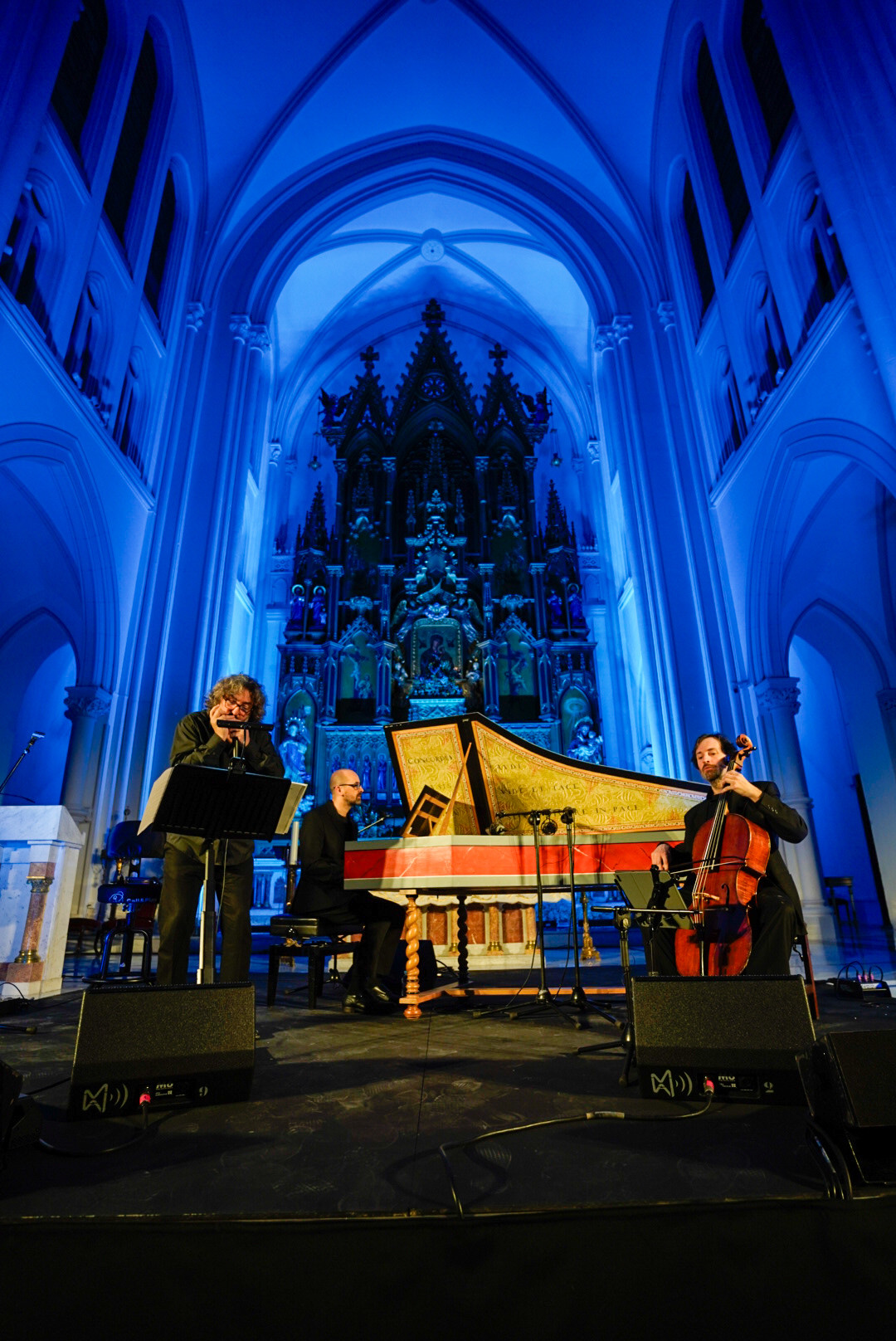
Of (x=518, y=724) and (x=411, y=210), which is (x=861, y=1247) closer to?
(x=518, y=724)

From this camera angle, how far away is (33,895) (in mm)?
4199

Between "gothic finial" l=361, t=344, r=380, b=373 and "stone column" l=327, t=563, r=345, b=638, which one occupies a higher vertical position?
"gothic finial" l=361, t=344, r=380, b=373

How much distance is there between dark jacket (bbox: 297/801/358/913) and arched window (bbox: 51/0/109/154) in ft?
29.3

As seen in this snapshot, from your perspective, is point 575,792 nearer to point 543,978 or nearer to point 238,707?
point 543,978

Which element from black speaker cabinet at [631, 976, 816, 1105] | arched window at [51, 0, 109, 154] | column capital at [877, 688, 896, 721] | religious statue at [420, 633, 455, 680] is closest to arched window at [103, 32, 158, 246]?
arched window at [51, 0, 109, 154]

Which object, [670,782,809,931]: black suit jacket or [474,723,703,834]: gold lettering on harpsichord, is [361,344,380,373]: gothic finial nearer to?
[474,723,703,834]: gold lettering on harpsichord

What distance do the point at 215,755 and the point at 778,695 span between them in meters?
7.60

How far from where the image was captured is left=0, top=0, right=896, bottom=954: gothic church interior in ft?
25.4

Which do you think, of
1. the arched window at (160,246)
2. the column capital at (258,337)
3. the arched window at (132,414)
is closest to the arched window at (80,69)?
the arched window at (160,246)

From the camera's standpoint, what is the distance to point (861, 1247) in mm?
1026

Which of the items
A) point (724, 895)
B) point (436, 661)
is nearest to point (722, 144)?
point (436, 661)

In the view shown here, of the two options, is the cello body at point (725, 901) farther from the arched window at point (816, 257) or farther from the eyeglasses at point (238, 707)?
the arched window at point (816, 257)

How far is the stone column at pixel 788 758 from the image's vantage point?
812cm

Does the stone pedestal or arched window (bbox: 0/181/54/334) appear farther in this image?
arched window (bbox: 0/181/54/334)
